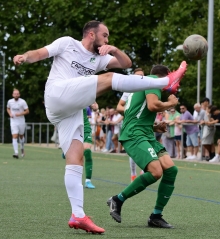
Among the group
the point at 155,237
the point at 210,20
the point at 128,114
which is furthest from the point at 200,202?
the point at 210,20

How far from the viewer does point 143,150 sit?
28.4 feet

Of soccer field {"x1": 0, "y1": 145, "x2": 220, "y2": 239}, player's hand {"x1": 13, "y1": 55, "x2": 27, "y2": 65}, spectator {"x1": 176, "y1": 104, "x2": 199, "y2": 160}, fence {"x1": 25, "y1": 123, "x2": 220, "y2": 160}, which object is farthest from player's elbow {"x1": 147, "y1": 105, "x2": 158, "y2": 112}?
fence {"x1": 25, "y1": 123, "x2": 220, "y2": 160}

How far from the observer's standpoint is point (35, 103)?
170 ft

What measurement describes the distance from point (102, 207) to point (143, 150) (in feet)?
6.82

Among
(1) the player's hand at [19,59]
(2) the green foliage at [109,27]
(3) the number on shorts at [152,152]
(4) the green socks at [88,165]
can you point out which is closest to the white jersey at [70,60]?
(1) the player's hand at [19,59]

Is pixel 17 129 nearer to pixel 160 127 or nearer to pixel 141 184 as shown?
pixel 160 127

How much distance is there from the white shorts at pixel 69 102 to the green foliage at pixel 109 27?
33.5m

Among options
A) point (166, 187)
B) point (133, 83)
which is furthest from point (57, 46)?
point (166, 187)

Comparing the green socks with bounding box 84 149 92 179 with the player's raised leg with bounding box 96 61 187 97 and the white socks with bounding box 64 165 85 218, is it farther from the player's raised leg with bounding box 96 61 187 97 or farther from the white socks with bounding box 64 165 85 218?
the player's raised leg with bounding box 96 61 187 97

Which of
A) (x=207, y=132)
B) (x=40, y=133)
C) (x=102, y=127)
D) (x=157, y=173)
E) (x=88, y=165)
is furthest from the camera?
(x=40, y=133)

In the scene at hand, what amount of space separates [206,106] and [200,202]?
12.6 m

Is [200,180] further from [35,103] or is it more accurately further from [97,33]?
[35,103]

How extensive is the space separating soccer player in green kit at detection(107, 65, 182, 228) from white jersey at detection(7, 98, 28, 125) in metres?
15.3

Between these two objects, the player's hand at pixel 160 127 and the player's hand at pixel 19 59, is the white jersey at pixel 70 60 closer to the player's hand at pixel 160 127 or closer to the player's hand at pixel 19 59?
the player's hand at pixel 19 59
